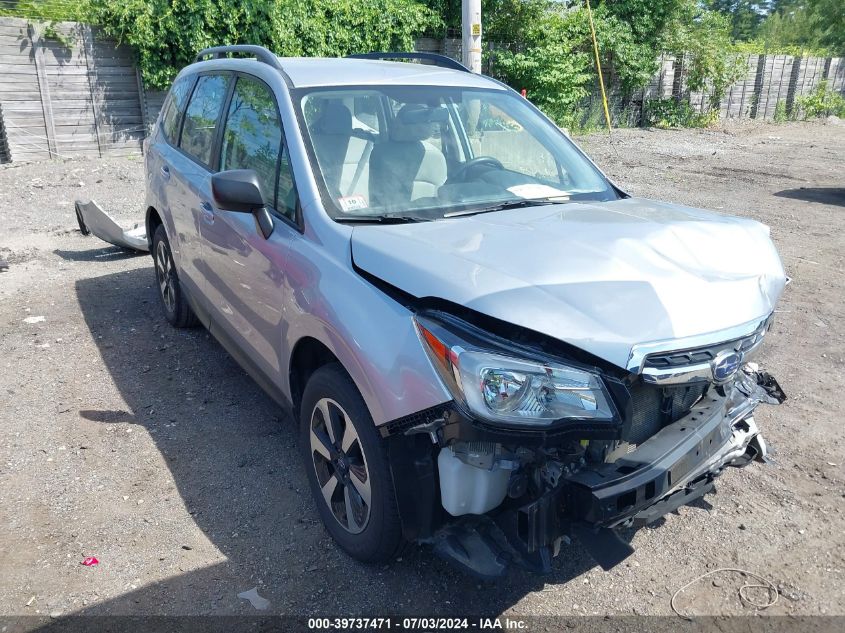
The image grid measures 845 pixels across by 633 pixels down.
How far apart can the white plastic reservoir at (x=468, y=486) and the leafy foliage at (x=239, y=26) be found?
12.3 m

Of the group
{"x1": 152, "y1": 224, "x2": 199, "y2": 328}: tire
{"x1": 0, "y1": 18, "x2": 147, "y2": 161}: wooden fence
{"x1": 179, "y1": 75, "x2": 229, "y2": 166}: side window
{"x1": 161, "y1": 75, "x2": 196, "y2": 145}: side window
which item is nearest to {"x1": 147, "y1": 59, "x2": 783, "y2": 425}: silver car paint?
{"x1": 179, "y1": 75, "x2": 229, "y2": 166}: side window

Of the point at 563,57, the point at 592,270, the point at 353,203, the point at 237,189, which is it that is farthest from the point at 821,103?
the point at 237,189

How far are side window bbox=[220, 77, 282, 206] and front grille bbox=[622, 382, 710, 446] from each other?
1.98 m

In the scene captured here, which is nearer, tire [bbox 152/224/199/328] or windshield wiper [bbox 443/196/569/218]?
windshield wiper [bbox 443/196/569/218]

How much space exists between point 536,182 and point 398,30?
12.8 meters

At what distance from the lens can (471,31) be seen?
10258 mm

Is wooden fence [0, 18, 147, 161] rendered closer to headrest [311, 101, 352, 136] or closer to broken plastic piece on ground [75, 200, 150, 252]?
broken plastic piece on ground [75, 200, 150, 252]

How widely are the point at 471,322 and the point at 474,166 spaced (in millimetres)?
1566

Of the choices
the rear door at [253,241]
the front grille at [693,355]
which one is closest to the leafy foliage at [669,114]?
the rear door at [253,241]

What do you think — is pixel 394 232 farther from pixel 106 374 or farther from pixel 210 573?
pixel 106 374

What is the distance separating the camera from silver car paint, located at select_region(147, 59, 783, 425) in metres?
2.50

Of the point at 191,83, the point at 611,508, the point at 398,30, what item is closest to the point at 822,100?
the point at 398,30

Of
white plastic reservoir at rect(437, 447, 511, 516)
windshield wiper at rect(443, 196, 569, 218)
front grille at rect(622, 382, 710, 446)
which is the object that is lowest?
white plastic reservoir at rect(437, 447, 511, 516)

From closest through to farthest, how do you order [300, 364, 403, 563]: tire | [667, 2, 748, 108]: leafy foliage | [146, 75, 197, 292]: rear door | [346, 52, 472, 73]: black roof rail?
[300, 364, 403, 563]: tire < [346, 52, 472, 73]: black roof rail < [146, 75, 197, 292]: rear door < [667, 2, 748, 108]: leafy foliage
